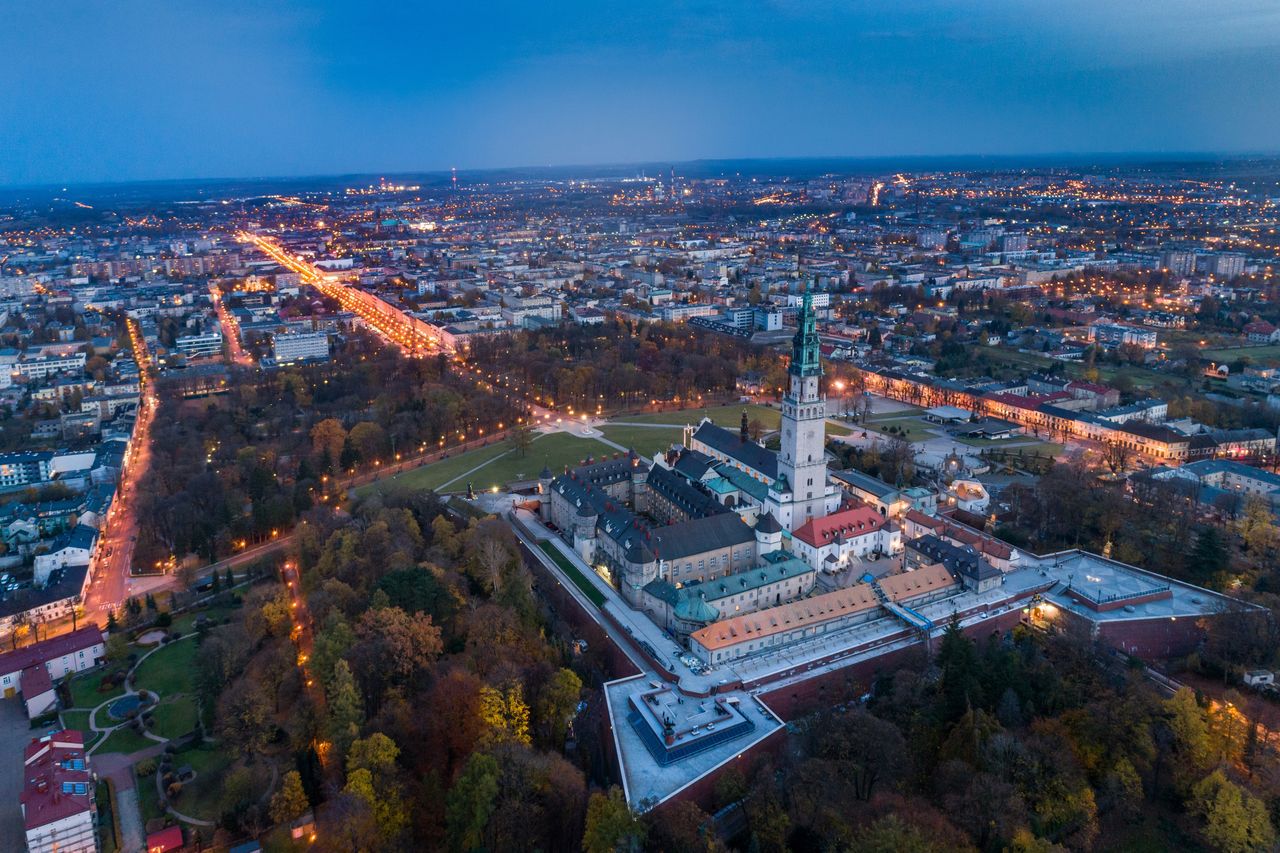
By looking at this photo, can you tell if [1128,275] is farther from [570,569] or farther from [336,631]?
[336,631]

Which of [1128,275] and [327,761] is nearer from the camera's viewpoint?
[327,761]

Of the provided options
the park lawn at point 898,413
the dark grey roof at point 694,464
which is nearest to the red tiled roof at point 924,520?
the dark grey roof at point 694,464

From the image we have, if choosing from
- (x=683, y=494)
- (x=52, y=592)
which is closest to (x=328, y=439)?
(x=52, y=592)

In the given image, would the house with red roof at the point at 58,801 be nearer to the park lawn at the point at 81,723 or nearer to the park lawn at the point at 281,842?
the park lawn at the point at 81,723

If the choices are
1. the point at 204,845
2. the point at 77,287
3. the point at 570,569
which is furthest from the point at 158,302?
the point at 204,845

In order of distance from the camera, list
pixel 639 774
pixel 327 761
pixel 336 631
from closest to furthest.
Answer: pixel 639 774, pixel 327 761, pixel 336 631

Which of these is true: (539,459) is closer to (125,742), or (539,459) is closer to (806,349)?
(806,349)
